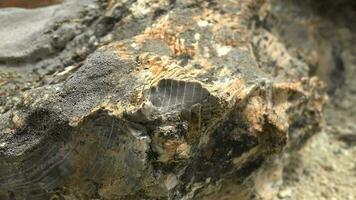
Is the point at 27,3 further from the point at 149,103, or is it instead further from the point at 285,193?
the point at 285,193

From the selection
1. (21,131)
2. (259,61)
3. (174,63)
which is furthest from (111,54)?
(259,61)

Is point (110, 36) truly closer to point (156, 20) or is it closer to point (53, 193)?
point (156, 20)

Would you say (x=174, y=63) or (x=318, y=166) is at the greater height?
(x=174, y=63)

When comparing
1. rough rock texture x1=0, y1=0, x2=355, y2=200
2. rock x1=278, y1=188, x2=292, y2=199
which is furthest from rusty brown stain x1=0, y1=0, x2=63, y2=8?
rock x1=278, y1=188, x2=292, y2=199

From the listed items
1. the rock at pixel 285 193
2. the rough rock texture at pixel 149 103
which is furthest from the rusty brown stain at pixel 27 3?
the rock at pixel 285 193

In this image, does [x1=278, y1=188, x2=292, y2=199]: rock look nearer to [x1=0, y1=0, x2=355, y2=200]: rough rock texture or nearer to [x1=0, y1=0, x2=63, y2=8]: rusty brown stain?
[x1=0, y1=0, x2=355, y2=200]: rough rock texture

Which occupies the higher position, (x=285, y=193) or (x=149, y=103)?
(x=149, y=103)

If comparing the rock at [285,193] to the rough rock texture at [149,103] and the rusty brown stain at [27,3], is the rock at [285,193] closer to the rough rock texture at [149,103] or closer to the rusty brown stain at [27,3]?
the rough rock texture at [149,103]

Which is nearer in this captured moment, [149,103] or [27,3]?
[149,103]

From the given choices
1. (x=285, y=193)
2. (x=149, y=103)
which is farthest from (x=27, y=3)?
(x=285, y=193)
